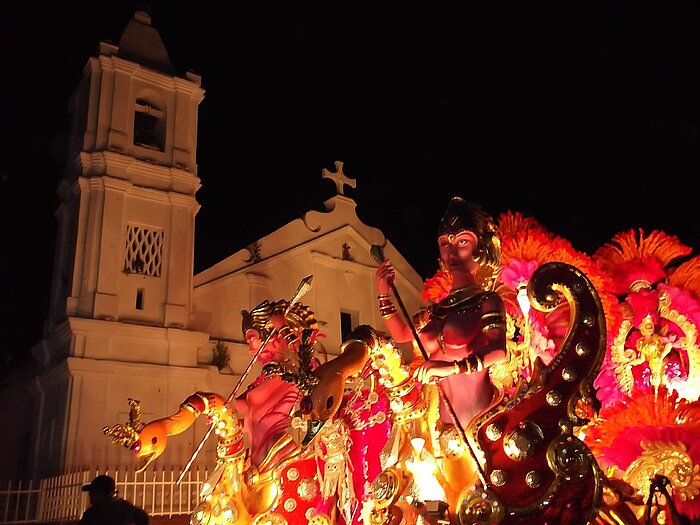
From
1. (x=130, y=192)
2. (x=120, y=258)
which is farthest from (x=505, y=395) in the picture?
(x=130, y=192)

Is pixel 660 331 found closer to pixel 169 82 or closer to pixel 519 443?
pixel 519 443

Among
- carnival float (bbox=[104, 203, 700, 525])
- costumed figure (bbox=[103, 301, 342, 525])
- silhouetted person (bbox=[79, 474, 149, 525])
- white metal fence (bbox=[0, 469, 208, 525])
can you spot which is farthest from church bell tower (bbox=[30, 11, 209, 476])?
silhouetted person (bbox=[79, 474, 149, 525])

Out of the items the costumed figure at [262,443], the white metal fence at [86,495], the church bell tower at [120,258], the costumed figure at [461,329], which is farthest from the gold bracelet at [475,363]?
Answer: the church bell tower at [120,258]

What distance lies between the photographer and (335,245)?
55.0 feet

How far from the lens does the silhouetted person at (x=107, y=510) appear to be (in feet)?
11.9

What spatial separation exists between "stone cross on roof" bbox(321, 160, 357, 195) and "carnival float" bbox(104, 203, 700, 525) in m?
11.8

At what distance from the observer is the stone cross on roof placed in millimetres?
16453

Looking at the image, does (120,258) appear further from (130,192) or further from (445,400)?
(445,400)

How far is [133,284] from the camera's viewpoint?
491 inches

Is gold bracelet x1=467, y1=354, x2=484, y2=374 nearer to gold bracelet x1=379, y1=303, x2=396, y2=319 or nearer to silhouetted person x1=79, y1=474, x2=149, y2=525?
gold bracelet x1=379, y1=303, x2=396, y2=319

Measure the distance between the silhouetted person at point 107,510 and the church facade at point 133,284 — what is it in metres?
7.66

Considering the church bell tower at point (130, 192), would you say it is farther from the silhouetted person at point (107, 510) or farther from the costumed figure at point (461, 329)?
the costumed figure at point (461, 329)

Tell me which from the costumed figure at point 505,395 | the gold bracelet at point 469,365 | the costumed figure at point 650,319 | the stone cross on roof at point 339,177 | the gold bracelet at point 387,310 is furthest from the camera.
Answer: the stone cross on roof at point 339,177

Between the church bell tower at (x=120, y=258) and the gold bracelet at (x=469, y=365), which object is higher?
the church bell tower at (x=120, y=258)
